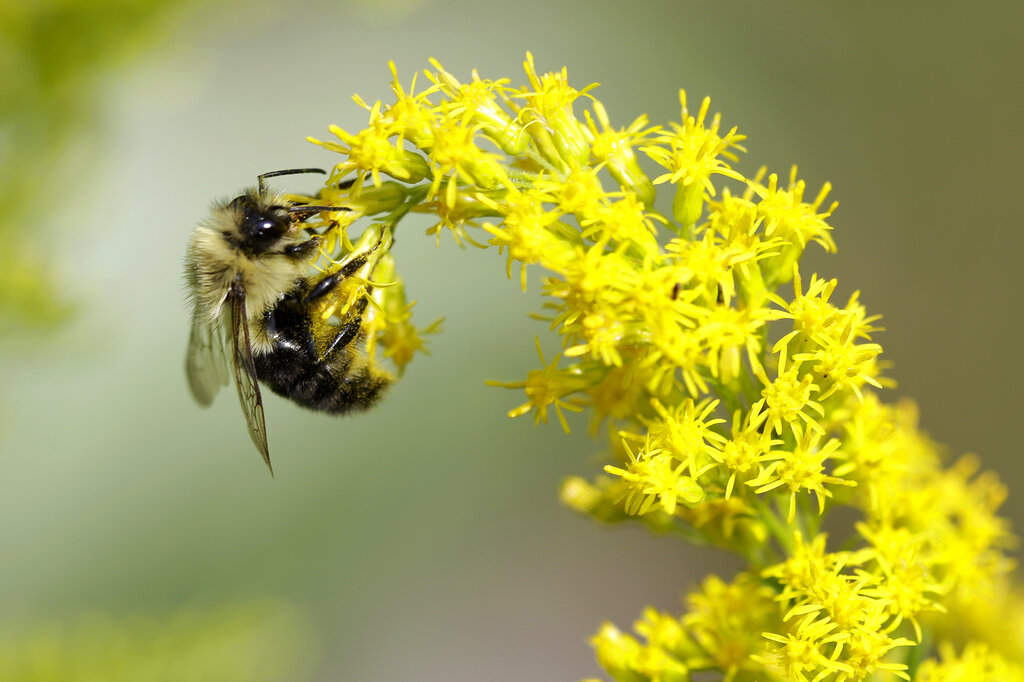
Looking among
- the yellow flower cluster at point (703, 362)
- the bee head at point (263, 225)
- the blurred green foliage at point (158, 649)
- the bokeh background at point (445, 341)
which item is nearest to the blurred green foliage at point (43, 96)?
the bokeh background at point (445, 341)

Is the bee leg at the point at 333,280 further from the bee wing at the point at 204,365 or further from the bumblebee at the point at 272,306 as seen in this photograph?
the bee wing at the point at 204,365

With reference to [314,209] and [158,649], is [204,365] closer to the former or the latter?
[314,209]

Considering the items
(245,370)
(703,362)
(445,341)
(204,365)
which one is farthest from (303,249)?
(445,341)

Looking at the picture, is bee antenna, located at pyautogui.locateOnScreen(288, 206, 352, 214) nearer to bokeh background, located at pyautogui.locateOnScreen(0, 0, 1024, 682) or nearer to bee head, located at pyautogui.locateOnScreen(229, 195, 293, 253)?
bee head, located at pyautogui.locateOnScreen(229, 195, 293, 253)

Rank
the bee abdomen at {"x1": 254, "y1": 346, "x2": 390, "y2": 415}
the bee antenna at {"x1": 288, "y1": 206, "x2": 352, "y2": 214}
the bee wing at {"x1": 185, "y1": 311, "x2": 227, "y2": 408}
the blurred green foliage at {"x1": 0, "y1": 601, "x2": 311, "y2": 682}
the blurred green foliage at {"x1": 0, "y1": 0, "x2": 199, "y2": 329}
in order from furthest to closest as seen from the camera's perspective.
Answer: the blurred green foliage at {"x1": 0, "y1": 0, "x2": 199, "y2": 329}
the blurred green foliage at {"x1": 0, "y1": 601, "x2": 311, "y2": 682}
the bee wing at {"x1": 185, "y1": 311, "x2": 227, "y2": 408}
the bee abdomen at {"x1": 254, "y1": 346, "x2": 390, "y2": 415}
the bee antenna at {"x1": 288, "y1": 206, "x2": 352, "y2": 214}

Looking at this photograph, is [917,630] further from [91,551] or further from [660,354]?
[91,551]

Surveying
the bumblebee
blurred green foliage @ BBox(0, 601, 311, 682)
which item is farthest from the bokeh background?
the bumblebee
